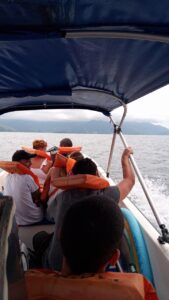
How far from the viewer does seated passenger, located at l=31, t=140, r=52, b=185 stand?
14.8 feet

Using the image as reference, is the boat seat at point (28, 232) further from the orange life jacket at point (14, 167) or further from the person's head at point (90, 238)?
the person's head at point (90, 238)

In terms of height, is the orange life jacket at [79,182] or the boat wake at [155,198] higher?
the orange life jacket at [79,182]

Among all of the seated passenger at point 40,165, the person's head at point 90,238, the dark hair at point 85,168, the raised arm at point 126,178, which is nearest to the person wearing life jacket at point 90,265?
the person's head at point 90,238

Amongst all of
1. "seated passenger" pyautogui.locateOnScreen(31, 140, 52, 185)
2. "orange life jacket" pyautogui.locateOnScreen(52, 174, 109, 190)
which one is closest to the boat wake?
"seated passenger" pyautogui.locateOnScreen(31, 140, 52, 185)

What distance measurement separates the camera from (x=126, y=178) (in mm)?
2621

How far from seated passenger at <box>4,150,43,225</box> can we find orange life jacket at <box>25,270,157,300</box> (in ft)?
6.96

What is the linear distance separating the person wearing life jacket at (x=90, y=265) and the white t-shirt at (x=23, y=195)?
6.67 ft

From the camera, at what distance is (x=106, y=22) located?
1378mm

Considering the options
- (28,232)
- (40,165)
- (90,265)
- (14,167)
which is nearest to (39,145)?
(40,165)

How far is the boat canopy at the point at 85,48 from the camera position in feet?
4.09

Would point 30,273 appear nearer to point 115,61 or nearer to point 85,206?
point 85,206

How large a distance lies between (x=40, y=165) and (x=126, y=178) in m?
2.37

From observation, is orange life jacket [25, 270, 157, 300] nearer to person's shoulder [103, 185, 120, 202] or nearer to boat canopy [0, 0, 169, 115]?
boat canopy [0, 0, 169, 115]

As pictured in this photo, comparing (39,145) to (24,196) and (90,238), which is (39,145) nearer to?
(24,196)
